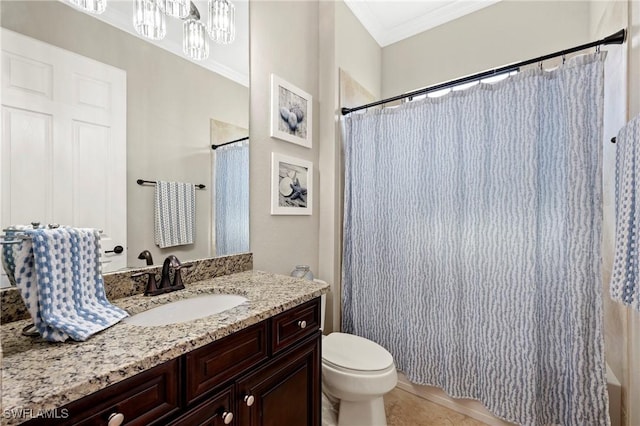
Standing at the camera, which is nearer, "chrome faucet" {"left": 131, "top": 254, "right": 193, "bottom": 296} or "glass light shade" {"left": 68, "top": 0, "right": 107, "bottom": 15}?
"glass light shade" {"left": 68, "top": 0, "right": 107, "bottom": 15}

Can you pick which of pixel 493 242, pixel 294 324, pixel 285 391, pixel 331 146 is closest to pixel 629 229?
pixel 493 242

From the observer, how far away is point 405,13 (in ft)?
7.80

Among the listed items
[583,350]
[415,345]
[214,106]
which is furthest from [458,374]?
[214,106]

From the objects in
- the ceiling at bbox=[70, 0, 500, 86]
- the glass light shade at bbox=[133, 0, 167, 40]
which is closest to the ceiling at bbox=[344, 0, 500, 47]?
the ceiling at bbox=[70, 0, 500, 86]

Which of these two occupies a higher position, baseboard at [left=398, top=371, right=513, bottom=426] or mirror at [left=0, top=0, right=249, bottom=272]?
mirror at [left=0, top=0, right=249, bottom=272]

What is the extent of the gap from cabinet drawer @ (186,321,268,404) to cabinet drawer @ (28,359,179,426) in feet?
0.14

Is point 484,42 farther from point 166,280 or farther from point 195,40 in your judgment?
point 166,280

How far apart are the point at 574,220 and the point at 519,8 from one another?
1.76m

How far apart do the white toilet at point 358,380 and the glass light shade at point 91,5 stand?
5.88 feet

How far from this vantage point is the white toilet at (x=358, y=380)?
1383 mm

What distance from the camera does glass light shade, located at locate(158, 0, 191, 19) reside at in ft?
3.74

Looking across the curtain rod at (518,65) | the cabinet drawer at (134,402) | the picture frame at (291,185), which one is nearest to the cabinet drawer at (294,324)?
the cabinet drawer at (134,402)

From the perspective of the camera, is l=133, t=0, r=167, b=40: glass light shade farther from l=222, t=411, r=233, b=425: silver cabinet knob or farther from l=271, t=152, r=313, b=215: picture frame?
l=222, t=411, r=233, b=425: silver cabinet knob

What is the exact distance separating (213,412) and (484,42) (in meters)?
2.90
